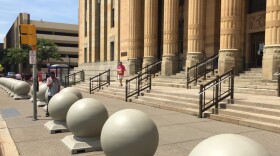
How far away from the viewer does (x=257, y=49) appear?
20.0 m

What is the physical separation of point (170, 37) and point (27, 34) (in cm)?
1370

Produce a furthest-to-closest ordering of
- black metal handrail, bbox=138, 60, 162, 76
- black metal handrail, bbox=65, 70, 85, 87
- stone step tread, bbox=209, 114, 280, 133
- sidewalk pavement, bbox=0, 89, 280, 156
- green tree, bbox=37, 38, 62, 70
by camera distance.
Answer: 1. green tree, bbox=37, 38, 62, 70
2. black metal handrail, bbox=65, 70, 85, 87
3. black metal handrail, bbox=138, 60, 162, 76
4. stone step tread, bbox=209, 114, 280, 133
5. sidewalk pavement, bbox=0, 89, 280, 156

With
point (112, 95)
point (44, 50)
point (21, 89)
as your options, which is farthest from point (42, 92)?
point (44, 50)

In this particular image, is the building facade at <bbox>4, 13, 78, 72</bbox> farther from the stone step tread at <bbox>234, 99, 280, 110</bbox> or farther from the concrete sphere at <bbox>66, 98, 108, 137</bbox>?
the concrete sphere at <bbox>66, 98, 108, 137</bbox>

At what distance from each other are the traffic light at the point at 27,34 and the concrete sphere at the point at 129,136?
637 cm

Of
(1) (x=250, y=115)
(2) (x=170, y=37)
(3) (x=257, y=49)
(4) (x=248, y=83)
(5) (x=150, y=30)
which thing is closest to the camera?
(1) (x=250, y=115)

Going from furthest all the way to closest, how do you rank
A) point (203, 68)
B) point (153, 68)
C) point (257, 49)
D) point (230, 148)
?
point (153, 68) < point (203, 68) < point (257, 49) < point (230, 148)

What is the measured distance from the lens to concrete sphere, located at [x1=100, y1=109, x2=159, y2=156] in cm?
536

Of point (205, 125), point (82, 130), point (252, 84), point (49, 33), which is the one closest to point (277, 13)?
point (252, 84)

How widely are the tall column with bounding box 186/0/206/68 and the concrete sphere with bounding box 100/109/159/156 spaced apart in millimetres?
15378

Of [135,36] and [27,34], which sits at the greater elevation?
[135,36]

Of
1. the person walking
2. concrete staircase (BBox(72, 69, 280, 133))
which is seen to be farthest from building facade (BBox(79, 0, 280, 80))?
the person walking

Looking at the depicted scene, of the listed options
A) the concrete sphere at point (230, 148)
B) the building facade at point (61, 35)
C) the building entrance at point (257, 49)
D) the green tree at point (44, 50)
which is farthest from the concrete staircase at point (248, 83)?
the building facade at point (61, 35)

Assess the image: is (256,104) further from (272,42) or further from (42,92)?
(42,92)
